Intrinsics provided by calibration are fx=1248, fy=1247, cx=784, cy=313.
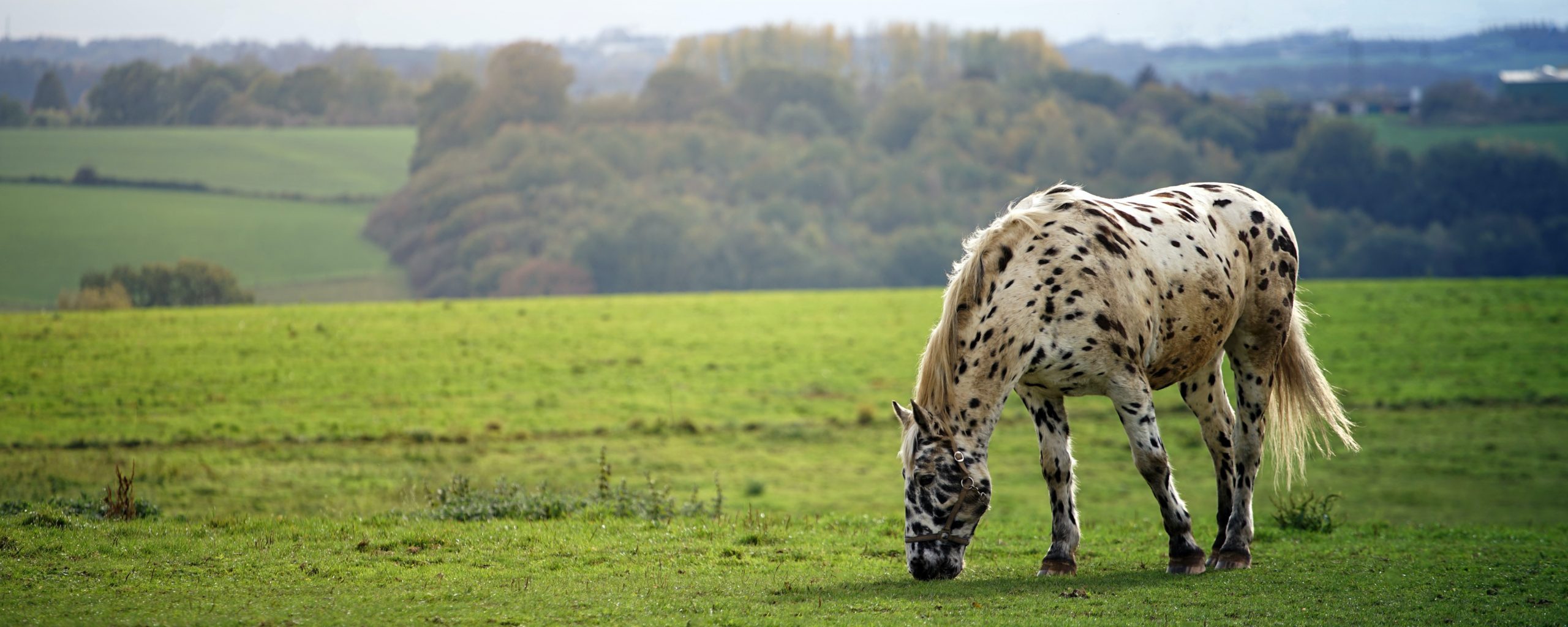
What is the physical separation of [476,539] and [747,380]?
85.7 ft

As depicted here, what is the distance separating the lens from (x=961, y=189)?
132375 millimetres

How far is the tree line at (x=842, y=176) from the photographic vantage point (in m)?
109

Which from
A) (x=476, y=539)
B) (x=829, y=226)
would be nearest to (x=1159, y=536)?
(x=476, y=539)

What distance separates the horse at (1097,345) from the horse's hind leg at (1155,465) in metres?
0.01

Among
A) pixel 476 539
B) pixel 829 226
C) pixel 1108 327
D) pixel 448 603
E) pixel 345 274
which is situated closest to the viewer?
pixel 448 603

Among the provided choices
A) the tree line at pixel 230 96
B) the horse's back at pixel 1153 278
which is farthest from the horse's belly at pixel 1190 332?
the tree line at pixel 230 96

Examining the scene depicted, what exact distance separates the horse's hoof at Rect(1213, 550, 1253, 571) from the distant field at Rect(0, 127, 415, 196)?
112 meters

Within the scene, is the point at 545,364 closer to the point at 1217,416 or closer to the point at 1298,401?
the point at 1298,401

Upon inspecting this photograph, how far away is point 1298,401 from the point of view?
9.72m

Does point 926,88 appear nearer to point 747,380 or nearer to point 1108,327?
point 747,380

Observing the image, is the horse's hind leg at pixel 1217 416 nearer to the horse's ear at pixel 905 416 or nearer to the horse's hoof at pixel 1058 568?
the horse's hoof at pixel 1058 568

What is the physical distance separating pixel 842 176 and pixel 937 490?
129969 mm

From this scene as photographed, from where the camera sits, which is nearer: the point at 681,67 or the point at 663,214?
the point at 663,214

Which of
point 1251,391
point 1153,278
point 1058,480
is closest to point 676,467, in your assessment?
point 1251,391
